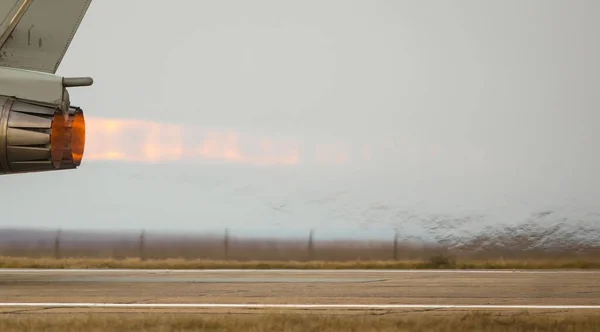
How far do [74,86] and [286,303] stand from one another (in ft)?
20.3

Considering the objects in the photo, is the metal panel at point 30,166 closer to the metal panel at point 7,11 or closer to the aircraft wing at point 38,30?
the aircraft wing at point 38,30

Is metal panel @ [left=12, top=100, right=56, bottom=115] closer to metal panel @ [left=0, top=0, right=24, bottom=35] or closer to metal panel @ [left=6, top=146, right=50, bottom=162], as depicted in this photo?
metal panel @ [left=6, top=146, right=50, bottom=162]

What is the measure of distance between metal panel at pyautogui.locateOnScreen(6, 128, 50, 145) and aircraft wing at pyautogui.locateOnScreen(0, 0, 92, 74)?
1.43 m

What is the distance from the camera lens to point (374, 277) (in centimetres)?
2309

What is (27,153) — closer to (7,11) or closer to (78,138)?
(78,138)

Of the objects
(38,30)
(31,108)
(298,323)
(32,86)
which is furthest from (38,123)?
(298,323)

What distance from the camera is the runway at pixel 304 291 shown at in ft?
50.0

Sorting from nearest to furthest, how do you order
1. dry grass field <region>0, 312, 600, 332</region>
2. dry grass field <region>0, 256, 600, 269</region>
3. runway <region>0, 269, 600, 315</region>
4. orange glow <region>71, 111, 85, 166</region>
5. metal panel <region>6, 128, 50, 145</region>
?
dry grass field <region>0, 312, 600, 332</region> → runway <region>0, 269, 600, 315</region> → metal panel <region>6, 128, 50, 145</region> → orange glow <region>71, 111, 85, 166</region> → dry grass field <region>0, 256, 600, 269</region>

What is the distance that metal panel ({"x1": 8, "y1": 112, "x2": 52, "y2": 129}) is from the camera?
18438 millimetres

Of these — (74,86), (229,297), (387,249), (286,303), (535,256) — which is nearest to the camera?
(286,303)

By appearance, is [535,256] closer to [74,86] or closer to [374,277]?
[374,277]

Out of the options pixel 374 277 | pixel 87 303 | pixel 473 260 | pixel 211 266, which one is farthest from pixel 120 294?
pixel 473 260

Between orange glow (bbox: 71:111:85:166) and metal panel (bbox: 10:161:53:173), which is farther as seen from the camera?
orange glow (bbox: 71:111:85:166)

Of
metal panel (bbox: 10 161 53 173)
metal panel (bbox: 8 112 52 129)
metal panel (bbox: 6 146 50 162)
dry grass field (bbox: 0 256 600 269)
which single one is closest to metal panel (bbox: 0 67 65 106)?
metal panel (bbox: 8 112 52 129)
